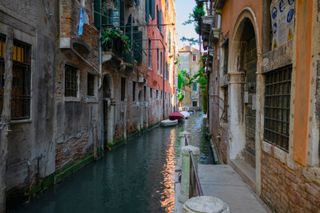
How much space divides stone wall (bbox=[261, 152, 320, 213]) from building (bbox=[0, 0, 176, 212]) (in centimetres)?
396

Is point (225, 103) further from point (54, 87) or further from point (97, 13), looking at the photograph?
point (97, 13)

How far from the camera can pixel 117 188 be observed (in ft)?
23.1

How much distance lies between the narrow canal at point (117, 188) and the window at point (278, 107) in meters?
2.43

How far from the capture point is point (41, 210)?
18.1ft

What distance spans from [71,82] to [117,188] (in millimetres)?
3023

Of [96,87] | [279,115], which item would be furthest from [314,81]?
[96,87]

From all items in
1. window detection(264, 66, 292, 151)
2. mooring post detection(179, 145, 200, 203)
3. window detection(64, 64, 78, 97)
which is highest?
window detection(64, 64, 78, 97)

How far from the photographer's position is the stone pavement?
165 inches

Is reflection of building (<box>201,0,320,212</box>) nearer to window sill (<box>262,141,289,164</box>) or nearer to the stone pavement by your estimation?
window sill (<box>262,141,289,164</box>)

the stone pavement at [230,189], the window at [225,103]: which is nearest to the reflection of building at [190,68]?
the window at [225,103]

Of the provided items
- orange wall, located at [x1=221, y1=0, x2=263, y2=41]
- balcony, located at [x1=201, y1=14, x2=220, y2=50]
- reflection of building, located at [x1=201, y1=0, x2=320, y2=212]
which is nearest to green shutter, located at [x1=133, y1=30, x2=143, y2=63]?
balcony, located at [x1=201, y1=14, x2=220, y2=50]

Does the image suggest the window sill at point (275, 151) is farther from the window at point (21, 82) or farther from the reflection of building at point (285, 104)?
the window at point (21, 82)

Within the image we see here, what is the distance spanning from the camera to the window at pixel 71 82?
25.6 feet

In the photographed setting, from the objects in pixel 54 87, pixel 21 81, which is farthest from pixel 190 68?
pixel 21 81
